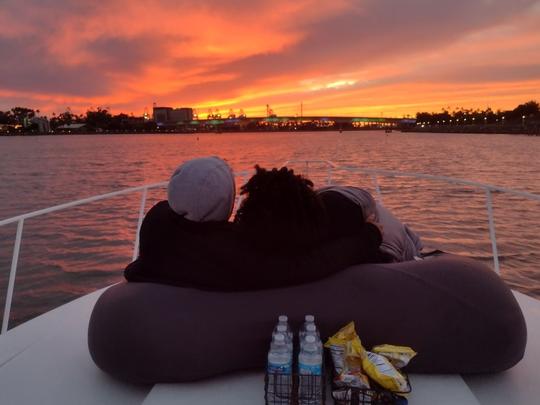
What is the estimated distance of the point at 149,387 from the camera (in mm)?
1951

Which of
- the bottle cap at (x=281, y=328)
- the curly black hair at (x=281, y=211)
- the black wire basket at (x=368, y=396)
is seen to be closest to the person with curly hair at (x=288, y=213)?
the curly black hair at (x=281, y=211)

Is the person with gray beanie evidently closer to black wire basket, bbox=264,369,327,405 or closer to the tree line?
black wire basket, bbox=264,369,327,405

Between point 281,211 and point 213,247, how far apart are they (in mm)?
332

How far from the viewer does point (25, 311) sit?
695 centimetres

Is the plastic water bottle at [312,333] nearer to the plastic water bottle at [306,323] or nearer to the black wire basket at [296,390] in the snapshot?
the plastic water bottle at [306,323]

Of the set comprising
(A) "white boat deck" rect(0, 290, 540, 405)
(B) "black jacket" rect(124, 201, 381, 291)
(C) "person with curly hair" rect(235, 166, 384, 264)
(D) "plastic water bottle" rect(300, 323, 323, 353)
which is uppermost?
(C) "person with curly hair" rect(235, 166, 384, 264)

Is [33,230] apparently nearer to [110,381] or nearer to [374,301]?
[110,381]

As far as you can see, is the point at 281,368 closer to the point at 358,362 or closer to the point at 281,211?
the point at 358,362

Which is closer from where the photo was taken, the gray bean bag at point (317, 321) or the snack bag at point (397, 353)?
the snack bag at point (397, 353)

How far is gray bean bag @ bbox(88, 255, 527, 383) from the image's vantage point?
5.90 ft

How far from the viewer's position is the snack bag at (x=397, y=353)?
1680 millimetres

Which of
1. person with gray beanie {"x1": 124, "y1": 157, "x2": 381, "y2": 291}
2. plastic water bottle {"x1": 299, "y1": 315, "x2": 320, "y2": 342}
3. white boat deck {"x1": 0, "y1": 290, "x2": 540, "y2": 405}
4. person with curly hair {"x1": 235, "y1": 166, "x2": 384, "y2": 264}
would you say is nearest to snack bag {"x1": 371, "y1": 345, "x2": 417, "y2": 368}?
white boat deck {"x1": 0, "y1": 290, "x2": 540, "y2": 405}

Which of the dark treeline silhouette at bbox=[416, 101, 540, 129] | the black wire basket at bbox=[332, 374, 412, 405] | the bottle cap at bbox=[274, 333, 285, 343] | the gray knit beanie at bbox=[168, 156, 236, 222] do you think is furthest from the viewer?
the dark treeline silhouette at bbox=[416, 101, 540, 129]

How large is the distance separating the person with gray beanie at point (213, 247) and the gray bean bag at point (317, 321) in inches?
1.9
